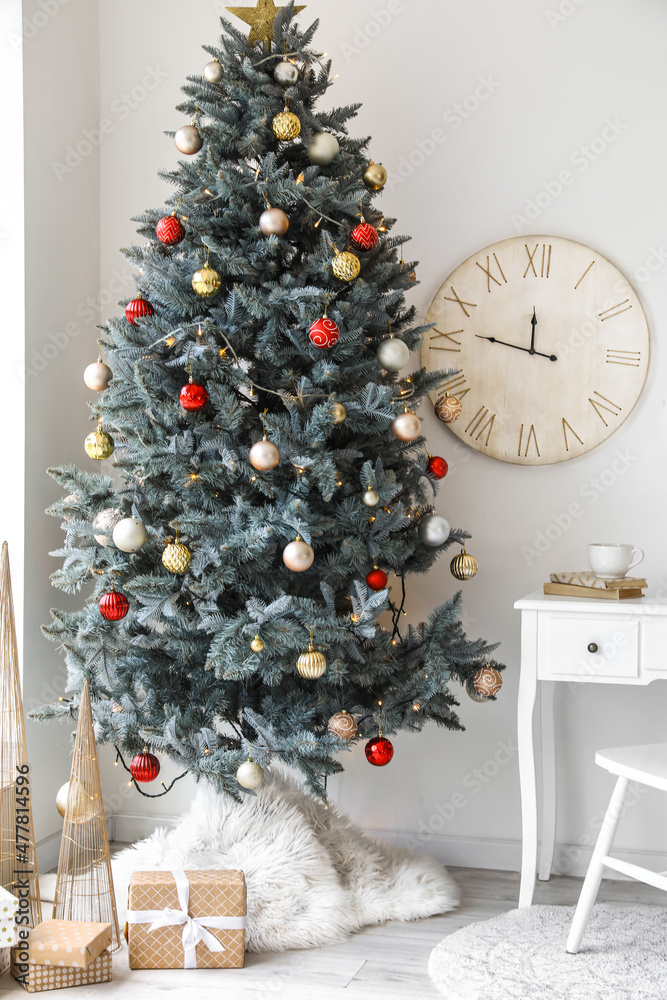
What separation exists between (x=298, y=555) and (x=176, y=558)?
26 centimetres

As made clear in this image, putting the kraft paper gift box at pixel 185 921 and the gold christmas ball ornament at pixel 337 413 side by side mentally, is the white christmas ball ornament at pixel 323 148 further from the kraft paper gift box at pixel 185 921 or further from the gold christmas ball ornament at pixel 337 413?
the kraft paper gift box at pixel 185 921

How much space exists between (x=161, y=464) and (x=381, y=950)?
113cm

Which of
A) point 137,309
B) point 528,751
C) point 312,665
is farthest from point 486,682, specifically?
point 137,309

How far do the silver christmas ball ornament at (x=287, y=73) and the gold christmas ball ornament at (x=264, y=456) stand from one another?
0.81 m

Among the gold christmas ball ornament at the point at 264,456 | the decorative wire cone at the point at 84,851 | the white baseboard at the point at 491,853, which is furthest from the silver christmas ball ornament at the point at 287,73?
the white baseboard at the point at 491,853

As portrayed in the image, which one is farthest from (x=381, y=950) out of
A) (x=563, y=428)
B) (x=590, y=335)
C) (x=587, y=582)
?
(x=590, y=335)

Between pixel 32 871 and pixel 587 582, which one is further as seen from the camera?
pixel 587 582

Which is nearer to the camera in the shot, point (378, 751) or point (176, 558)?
point (176, 558)

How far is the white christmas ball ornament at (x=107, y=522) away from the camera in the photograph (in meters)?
1.85

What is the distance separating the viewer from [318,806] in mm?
2193

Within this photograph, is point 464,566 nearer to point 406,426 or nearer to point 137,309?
point 406,426

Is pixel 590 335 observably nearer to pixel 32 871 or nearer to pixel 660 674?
pixel 660 674

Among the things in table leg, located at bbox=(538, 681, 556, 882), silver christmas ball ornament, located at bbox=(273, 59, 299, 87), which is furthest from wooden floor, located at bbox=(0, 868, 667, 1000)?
silver christmas ball ornament, located at bbox=(273, 59, 299, 87)

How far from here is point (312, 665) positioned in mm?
1753
